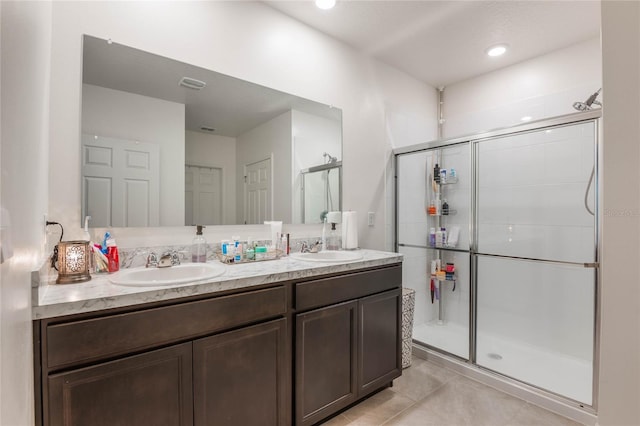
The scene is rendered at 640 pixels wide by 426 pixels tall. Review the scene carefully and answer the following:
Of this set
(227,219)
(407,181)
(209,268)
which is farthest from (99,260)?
(407,181)

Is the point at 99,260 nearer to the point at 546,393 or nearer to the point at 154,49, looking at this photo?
the point at 154,49

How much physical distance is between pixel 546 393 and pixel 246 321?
6.37ft

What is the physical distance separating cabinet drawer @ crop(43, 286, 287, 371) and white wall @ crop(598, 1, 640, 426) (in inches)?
46.1

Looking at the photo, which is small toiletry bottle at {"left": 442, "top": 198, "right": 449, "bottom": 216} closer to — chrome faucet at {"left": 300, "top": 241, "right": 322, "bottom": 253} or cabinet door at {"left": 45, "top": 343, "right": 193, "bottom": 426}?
chrome faucet at {"left": 300, "top": 241, "right": 322, "bottom": 253}

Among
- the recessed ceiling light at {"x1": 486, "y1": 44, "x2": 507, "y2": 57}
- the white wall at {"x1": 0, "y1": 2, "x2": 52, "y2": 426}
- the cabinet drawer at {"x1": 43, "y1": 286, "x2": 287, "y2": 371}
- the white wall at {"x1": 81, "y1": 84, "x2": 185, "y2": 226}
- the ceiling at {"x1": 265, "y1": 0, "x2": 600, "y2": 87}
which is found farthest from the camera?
the recessed ceiling light at {"x1": 486, "y1": 44, "x2": 507, "y2": 57}

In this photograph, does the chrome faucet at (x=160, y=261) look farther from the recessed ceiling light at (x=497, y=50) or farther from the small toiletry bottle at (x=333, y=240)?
the recessed ceiling light at (x=497, y=50)

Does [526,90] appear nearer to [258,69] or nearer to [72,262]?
[258,69]

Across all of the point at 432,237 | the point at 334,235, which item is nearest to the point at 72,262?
the point at 334,235

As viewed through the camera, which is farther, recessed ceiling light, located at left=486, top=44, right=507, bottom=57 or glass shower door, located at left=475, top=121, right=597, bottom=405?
recessed ceiling light, located at left=486, top=44, right=507, bottom=57

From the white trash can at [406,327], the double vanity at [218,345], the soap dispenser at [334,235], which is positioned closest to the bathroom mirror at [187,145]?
the soap dispenser at [334,235]

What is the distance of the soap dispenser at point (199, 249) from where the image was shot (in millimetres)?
1747

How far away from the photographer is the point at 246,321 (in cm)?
136

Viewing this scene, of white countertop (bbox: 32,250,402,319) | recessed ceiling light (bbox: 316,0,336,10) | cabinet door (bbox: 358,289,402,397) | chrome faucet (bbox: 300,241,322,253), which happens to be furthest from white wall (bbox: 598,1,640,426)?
recessed ceiling light (bbox: 316,0,336,10)

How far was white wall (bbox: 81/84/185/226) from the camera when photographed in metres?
1.51
